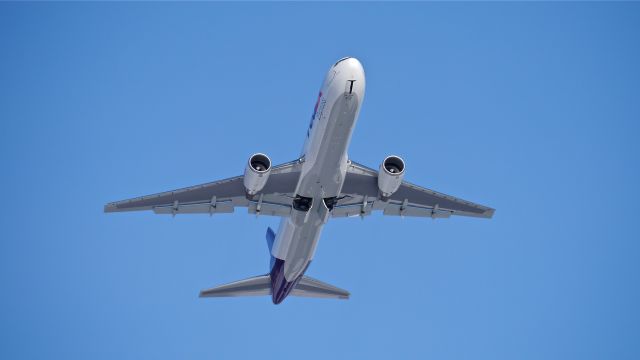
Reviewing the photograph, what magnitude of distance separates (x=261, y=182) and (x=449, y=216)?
12.0 meters

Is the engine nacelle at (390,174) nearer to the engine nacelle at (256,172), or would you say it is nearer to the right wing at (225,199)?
the right wing at (225,199)

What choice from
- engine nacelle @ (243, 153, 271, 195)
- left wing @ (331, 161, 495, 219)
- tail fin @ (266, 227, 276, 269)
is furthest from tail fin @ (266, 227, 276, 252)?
engine nacelle @ (243, 153, 271, 195)

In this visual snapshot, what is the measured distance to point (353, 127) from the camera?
3152 centimetres

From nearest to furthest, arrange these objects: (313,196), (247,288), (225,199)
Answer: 1. (313,196)
2. (225,199)
3. (247,288)

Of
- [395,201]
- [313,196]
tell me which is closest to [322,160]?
[313,196]

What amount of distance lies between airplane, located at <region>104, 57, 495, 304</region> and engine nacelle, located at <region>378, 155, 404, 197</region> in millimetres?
48

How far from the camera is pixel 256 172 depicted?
32844mm

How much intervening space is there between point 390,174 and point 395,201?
14.9 feet

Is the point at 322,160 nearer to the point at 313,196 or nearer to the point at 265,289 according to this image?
the point at 313,196

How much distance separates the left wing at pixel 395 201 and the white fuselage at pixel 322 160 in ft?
6.87

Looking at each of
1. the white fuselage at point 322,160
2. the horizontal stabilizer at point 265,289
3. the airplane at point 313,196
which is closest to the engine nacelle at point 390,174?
the airplane at point 313,196

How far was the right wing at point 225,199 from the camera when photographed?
35.3m

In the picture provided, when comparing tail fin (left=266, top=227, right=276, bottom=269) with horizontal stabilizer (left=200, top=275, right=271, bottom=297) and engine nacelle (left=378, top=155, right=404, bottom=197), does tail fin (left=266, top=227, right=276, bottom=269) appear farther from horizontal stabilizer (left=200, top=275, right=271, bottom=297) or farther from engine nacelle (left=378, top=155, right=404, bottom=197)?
engine nacelle (left=378, top=155, right=404, bottom=197)

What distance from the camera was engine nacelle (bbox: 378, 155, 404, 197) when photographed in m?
34.3
